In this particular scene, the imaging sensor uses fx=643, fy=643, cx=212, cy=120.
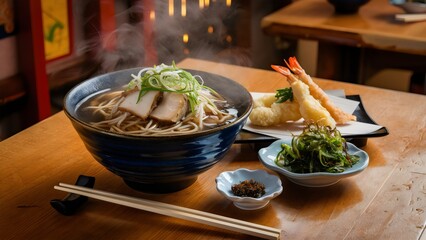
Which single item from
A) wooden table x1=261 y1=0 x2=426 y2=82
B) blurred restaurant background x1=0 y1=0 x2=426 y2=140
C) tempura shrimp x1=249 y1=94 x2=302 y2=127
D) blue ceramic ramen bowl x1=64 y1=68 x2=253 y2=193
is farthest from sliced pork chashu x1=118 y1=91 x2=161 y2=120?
wooden table x1=261 y1=0 x2=426 y2=82

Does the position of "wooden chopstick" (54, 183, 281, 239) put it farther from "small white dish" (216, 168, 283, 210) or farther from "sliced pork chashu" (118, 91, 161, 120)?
"sliced pork chashu" (118, 91, 161, 120)

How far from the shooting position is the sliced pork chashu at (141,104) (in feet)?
5.07

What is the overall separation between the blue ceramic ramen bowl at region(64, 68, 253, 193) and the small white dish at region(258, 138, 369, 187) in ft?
0.49

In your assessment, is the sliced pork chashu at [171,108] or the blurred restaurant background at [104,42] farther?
the blurred restaurant background at [104,42]

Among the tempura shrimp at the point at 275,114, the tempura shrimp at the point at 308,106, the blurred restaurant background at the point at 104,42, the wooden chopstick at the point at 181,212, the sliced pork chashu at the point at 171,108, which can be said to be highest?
the sliced pork chashu at the point at 171,108

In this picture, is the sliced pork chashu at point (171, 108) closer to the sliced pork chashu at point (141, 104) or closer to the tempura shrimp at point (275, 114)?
the sliced pork chashu at point (141, 104)

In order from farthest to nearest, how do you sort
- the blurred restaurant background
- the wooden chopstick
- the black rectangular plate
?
1. the blurred restaurant background
2. the black rectangular plate
3. the wooden chopstick

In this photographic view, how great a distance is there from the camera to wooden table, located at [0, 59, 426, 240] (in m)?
1.42

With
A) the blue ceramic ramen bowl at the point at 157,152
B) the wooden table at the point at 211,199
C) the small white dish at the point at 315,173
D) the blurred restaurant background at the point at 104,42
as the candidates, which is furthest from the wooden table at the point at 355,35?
the blue ceramic ramen bowl at the point at 157,152

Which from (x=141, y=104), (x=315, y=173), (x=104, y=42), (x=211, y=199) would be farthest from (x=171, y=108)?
(x=104, y=42)

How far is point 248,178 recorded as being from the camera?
1.61 m

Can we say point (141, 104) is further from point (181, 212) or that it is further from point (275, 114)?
point (275, 114)

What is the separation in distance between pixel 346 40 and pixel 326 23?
0.22 metres

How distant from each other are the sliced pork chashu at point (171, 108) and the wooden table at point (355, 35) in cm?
204
